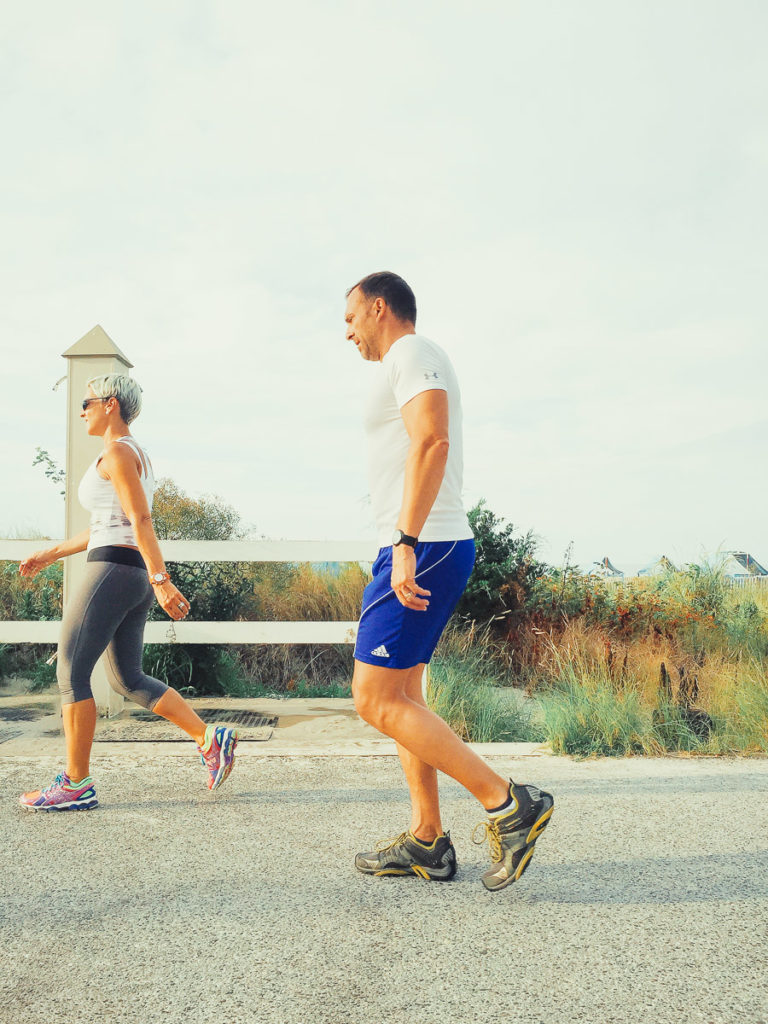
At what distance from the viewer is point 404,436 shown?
2.93m

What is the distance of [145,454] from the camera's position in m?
4.07

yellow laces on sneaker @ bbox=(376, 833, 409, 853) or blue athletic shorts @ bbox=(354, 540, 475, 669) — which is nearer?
blue athletic shorts @ bbox=(354, 540, 475, 669)

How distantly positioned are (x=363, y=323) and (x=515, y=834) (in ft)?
5.89

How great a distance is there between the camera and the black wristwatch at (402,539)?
268 cm

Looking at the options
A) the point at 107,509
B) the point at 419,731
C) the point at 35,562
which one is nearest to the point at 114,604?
the point at 107,509

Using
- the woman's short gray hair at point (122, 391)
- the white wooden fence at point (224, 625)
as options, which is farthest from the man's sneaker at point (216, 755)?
the white wooden fence at point (224, 625)

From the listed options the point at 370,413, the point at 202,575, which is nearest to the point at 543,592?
the point at 202,575

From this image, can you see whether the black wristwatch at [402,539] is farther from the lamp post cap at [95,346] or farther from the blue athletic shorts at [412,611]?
the lamp post cap at [95,346]

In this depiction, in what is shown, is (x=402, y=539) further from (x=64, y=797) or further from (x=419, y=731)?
(x=64, y=797)

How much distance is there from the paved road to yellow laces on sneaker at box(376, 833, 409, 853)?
0.13 metres

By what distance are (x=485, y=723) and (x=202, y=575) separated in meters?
3.39

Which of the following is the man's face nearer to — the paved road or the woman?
the woman

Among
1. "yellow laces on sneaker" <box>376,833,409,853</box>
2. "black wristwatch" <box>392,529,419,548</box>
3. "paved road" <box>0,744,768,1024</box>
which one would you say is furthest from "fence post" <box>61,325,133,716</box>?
"black wristwatch" <box>392,529,419,548</box>

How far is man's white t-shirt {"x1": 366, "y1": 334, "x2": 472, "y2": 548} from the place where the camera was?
2812 mm
